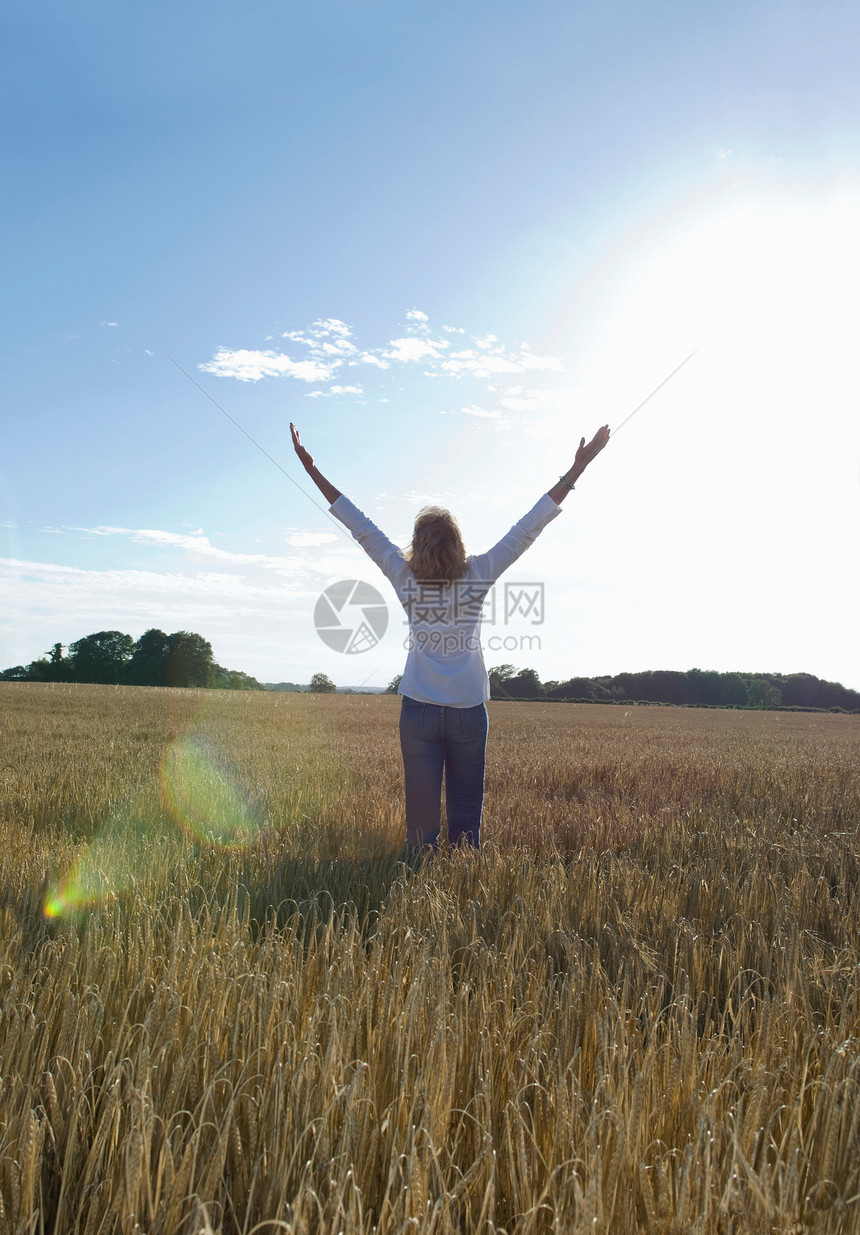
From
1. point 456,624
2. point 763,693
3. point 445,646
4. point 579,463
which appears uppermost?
point 579,463

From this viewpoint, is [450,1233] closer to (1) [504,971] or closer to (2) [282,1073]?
(2) [282,1073]

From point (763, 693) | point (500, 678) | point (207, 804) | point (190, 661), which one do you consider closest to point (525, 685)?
point (500, 678)

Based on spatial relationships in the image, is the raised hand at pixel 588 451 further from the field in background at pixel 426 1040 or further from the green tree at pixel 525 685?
the green tree at pixel 525 685

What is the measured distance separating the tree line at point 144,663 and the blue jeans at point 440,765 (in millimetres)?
88801

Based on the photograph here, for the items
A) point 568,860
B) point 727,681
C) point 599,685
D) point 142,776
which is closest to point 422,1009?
point 568,860

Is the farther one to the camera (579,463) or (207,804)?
(207,804)

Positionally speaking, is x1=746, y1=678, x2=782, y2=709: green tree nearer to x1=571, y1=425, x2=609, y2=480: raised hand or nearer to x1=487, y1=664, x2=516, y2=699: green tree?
x1=487, y1=664, x2=516, y2=699: green tree

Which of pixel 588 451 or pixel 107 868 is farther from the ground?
pixel 588 451

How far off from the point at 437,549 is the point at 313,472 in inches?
43.4

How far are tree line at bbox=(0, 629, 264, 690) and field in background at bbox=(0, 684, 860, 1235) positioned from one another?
89654 mm

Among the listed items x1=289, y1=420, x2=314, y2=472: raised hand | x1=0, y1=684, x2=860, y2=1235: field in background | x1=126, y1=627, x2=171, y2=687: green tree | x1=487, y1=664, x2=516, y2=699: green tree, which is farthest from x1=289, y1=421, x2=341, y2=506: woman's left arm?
x1=126, y1=627, x2=171, y2=687: green tree

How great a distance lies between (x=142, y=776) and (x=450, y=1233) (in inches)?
285

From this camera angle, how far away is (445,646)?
4375 millimetres

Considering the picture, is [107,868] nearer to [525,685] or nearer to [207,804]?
[207,804]
